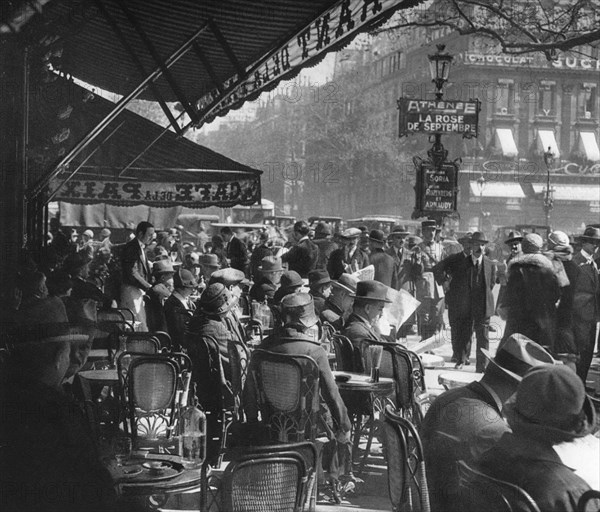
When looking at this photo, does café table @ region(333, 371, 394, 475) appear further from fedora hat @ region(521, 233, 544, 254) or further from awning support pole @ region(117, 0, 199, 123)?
fedora hat @ region(521, 233, 544, 254)

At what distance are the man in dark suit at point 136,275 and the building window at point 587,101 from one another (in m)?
56.6

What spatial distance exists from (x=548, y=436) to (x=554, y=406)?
128 millimetres

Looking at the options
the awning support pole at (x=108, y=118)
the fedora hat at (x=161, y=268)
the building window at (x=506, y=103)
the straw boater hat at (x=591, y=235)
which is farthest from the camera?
the building window at (x=506, y=103)

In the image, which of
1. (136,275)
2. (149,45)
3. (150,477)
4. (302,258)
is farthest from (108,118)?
(302,258)

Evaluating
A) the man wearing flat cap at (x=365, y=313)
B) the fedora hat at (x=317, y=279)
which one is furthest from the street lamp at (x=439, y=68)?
the man wearing flat cap at (x=365, y=313)

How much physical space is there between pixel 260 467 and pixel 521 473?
105 cm

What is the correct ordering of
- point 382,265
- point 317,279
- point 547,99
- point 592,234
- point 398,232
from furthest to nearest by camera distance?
1. point 547,99
2. point 398,232
3. point 382,265
4. point 592,234
5. point 317,279

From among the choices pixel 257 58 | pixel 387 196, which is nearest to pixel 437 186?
pixel 257 58

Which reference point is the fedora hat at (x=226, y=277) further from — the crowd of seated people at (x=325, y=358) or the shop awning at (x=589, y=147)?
the shop awning at (x=589, y=147)

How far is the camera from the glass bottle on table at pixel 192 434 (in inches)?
244

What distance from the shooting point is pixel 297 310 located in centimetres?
594

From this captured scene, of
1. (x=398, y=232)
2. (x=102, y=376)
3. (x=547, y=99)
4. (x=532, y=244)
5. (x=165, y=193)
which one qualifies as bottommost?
(x=102, y=376)

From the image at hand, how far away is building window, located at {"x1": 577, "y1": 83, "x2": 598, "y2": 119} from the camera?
206ft

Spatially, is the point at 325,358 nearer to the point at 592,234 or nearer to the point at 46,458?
the point at 46,458
